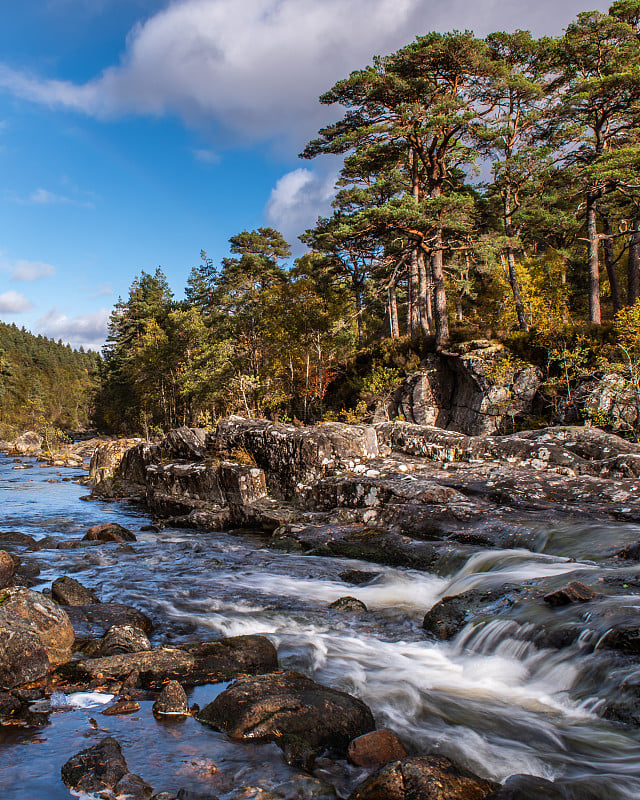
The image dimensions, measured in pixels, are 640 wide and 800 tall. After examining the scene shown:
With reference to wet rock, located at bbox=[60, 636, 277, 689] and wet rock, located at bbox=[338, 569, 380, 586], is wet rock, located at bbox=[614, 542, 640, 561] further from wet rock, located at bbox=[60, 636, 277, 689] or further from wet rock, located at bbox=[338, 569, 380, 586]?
wet rock, located at bbox=[60, 636, 277, 689]

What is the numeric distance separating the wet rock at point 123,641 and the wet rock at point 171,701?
1217 mm

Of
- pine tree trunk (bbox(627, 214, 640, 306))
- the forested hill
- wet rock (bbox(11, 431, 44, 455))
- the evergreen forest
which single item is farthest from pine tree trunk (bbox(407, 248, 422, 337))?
the forested hill

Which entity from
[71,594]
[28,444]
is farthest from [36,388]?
[71,594]

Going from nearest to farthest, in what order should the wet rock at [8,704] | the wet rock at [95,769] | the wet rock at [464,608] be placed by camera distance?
the wet rock at [95,769]
the wet rock at [8,704]
the wet rock at [464,608]

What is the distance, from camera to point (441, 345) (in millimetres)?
31625

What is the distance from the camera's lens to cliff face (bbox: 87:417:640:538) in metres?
12.9

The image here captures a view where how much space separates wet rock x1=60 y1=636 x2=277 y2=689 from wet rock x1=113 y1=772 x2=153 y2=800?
1.75m

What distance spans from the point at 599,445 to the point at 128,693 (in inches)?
568

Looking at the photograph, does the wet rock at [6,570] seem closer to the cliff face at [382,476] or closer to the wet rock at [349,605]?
the wet rock at [349,605]

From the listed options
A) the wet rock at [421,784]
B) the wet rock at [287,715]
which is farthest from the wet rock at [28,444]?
the wet rock at [421,784]

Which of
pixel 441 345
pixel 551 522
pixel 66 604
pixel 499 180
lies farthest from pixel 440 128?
pixel 66 604

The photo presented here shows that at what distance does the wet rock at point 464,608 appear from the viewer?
24.9ft

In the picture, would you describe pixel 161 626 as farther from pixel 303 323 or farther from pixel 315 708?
pixel 303 323

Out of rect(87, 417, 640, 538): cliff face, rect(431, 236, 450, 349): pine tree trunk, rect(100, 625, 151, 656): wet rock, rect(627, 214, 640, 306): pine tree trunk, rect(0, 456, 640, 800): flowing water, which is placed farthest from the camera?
rect(627, 214, 640, 306): pine tree trunk
